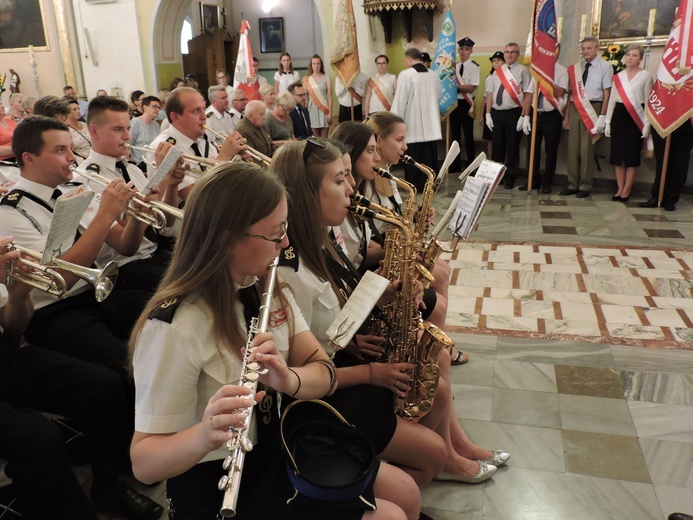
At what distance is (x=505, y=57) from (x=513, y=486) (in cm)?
685

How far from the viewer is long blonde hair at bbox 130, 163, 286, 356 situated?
1482 millimetres

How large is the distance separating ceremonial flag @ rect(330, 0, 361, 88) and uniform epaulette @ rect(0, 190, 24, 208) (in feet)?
23.1

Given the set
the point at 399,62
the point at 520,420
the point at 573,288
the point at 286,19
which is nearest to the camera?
the point at 520,420

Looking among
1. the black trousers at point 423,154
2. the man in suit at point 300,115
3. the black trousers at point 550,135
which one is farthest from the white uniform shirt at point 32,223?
the black trousers at point 550,135

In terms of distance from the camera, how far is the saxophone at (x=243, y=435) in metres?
1.13

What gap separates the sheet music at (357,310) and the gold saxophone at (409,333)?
0.41 m

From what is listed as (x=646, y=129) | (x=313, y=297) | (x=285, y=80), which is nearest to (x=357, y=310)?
(x=313, y=297)

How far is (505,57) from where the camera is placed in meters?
8.05

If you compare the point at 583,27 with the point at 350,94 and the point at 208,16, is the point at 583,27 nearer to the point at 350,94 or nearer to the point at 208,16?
the point at 350,94

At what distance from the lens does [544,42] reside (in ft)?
23.7

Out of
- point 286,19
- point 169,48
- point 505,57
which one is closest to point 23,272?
point 505,57

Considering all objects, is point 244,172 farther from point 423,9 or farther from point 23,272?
point 423,9

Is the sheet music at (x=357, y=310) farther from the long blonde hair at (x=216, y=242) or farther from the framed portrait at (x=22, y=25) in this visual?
the framed portrait at (x=22, y=25)

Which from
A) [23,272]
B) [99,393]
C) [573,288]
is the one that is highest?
[23,272]
